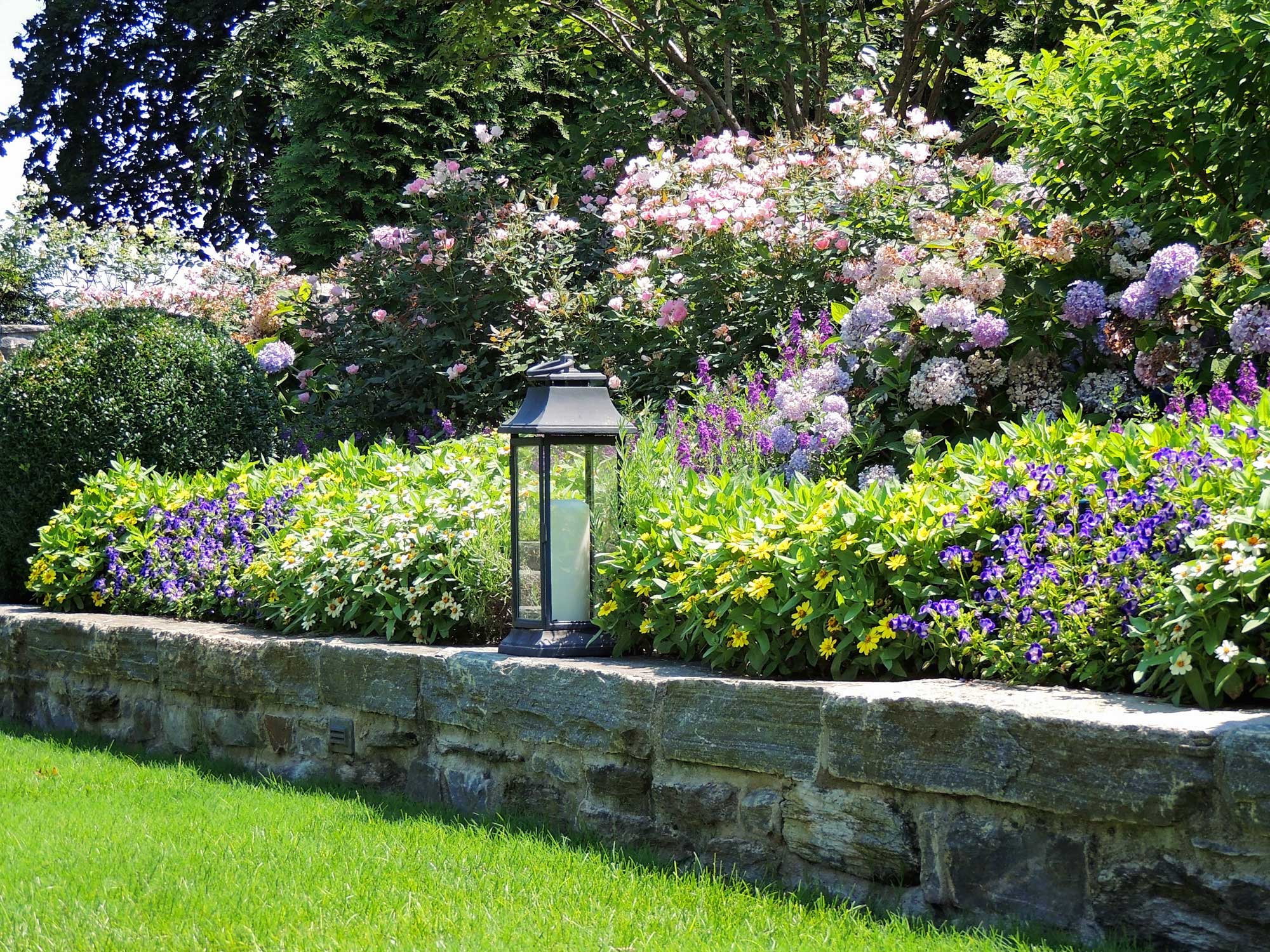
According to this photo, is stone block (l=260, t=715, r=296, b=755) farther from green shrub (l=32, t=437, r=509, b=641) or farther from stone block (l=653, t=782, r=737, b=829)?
stone block (l=653, t=782, r=737, b=829)

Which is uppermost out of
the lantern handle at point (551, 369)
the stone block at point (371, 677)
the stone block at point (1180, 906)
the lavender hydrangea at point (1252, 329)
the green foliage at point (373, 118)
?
the green foliage at point (373, 118)

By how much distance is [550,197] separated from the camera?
321 inches

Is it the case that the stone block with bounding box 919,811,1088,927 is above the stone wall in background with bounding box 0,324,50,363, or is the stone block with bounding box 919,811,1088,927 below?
below

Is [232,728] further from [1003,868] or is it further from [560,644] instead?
[1003,868]

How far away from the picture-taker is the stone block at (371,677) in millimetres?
4098

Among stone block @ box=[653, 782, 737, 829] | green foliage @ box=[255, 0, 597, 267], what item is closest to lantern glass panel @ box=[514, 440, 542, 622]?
stone block @ box=[653, 782, 737, 829]

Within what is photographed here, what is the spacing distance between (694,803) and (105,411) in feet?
15.5

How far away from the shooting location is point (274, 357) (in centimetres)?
888

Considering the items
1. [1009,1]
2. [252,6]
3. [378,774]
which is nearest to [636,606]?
[378,774]

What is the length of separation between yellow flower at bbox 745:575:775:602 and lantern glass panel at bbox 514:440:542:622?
34.7 inches

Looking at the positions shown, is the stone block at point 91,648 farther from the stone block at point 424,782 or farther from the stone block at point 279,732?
the stone block at point 424,782

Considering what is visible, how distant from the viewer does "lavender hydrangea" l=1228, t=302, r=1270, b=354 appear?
402 cm

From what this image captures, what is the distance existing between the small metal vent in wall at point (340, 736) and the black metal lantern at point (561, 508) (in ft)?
2.48

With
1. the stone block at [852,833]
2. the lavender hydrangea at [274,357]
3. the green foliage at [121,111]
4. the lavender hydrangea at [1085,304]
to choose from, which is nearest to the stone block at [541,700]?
the stone block at [852,833]
